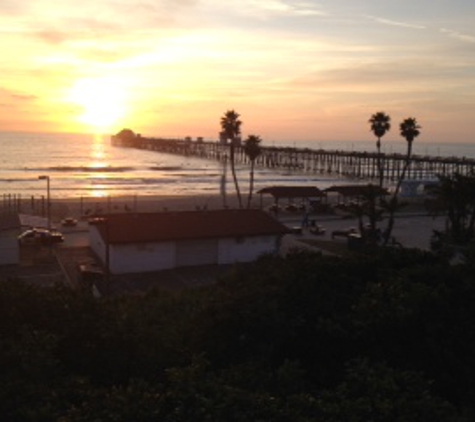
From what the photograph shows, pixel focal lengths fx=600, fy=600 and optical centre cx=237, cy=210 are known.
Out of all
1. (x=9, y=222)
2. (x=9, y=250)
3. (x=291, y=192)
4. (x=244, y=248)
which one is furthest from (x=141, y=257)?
(x=291, y=192)

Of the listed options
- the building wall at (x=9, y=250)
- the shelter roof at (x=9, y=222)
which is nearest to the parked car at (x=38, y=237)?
the shelter roof at (x=9, y=222)

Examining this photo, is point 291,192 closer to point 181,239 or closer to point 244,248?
point 244,248

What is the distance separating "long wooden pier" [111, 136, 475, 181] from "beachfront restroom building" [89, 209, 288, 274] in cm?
4770

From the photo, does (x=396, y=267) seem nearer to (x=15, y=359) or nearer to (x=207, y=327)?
(x=207, y=327)

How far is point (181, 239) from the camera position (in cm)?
2662

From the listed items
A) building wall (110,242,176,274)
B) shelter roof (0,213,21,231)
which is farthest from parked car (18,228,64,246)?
building wall (110,242,176,274)

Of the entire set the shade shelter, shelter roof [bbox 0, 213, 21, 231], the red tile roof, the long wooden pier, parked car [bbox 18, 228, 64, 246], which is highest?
the long wooden pier

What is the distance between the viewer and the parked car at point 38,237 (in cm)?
3042

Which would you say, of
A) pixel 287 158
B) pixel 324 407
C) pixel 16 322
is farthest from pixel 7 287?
pixel 287 158

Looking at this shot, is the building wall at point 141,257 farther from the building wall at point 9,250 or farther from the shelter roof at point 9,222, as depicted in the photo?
the shelter roof at point 9,222

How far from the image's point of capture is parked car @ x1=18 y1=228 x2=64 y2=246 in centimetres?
3042

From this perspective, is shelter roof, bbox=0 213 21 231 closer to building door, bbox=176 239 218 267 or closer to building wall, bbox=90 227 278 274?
building wall, bbox=90 227 278 274

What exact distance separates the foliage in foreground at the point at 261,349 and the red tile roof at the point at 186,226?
1100cm

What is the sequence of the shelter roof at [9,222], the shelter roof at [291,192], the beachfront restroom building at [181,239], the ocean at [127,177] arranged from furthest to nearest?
the ocean at [127,177]
the shelter roof at [291,192]
the shelter roof at [9,222]
the beachfront restroom building at [181,239]
